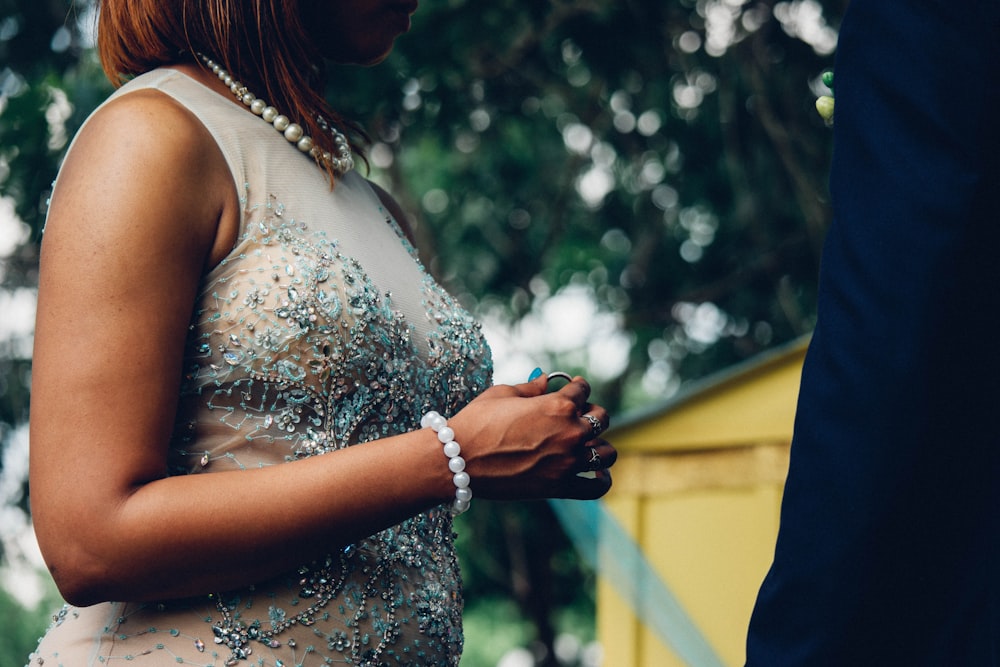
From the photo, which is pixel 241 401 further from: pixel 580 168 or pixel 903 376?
pixel 580 168

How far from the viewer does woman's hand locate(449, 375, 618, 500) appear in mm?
1564

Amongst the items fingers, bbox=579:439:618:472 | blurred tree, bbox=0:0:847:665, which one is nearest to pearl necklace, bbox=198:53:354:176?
fingers, bbox=579:439:618:472

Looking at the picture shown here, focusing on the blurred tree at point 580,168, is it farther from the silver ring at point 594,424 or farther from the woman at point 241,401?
the silver ring at point 594,424

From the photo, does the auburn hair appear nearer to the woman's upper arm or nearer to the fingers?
the woman's upper arm

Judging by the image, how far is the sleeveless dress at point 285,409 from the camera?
62.4 inches

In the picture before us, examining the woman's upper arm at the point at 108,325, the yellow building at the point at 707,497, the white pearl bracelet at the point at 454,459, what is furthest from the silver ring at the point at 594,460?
the yellow building at the point at 707,497

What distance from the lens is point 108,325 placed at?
146 centimetres

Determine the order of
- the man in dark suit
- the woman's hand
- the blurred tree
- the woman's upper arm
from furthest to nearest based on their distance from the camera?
1. the blurred tree
2. the woman's hand
3. the woman's upper arm
4. the man in dark suit

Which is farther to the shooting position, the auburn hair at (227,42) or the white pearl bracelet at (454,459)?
the auburn hair at (227,42)

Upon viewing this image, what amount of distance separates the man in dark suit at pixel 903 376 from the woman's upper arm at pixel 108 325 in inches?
33.4

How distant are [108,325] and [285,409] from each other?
0.99 feet

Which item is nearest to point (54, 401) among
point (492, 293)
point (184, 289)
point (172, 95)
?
point (184, 289)

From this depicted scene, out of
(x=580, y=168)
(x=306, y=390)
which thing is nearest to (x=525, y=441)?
(x=306, y=390)

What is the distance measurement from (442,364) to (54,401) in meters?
0.66
